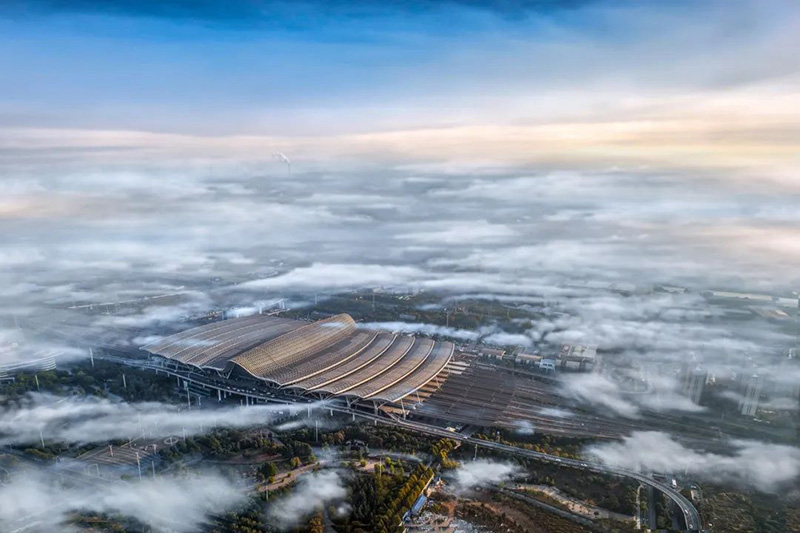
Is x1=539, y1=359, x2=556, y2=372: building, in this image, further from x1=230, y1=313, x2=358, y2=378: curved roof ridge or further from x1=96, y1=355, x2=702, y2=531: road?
x1=230, y1=313, x2=358, y2=378: curved roof ridge

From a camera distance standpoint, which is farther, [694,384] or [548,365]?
[548,365]

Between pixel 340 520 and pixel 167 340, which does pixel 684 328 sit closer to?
pixel 340 520

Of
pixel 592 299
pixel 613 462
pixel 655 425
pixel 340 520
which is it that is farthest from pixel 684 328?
pixel 340 520

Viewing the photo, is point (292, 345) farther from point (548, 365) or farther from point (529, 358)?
point (548, 365)

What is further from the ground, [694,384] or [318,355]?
[694,384]

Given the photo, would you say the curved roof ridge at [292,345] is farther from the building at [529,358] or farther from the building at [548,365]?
the building at [548,365]

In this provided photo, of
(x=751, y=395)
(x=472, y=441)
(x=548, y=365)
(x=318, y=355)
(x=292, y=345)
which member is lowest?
(x=472, y=441)

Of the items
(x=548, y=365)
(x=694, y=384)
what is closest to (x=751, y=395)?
(x=694, y=384)

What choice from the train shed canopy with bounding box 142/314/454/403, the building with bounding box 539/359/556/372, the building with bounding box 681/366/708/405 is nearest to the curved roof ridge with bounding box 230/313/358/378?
the train shed canopy with bounding box 142/314/454/403

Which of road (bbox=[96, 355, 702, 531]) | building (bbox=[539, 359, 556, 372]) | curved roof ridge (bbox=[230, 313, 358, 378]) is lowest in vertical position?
road (bbox=[96, 355, 702, 531])
